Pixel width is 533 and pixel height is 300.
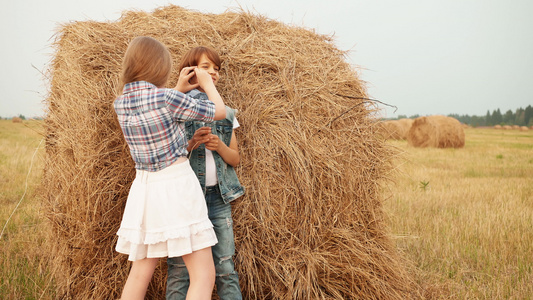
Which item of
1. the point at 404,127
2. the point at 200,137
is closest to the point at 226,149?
the point at 200,137

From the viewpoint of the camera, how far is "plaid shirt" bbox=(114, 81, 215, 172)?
2.00 m

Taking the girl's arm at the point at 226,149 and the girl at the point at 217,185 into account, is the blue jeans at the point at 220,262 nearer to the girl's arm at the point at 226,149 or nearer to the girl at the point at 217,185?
the girl at the point at 217,185

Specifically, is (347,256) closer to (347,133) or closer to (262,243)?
(262,243)

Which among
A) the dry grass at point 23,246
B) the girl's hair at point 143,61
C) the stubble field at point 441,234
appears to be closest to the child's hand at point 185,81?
the girl's hair at point 143,61

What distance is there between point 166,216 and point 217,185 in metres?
0.54

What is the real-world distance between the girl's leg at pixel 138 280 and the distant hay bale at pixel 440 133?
14.5 m

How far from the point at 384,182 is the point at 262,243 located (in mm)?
1359

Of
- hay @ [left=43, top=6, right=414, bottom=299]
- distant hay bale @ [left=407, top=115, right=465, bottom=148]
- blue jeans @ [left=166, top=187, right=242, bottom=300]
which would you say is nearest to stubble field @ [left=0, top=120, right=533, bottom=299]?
hay @ [left=43, top=6, right=414, bottom=299]

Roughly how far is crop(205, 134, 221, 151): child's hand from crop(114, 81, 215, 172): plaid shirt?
27 cm

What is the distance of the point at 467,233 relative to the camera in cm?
458

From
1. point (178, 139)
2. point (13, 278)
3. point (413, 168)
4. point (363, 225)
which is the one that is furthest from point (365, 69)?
point (413, 168)

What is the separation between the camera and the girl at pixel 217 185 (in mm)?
2453

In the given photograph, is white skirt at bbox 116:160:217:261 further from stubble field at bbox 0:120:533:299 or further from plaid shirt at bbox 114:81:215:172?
stubble field at bbox 0:120:533:299

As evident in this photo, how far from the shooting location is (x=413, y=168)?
918 cm
